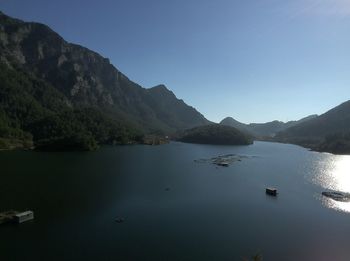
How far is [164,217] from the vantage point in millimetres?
68688

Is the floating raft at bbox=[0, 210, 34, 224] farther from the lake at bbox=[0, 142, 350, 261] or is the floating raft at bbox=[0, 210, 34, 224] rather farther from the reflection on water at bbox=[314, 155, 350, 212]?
the reflection on water at bbox=[314, 155, 350, 212]

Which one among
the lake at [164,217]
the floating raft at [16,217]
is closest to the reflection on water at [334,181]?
the lake at [164,217]

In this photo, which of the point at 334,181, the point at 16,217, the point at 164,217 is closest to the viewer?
the point at 16,217

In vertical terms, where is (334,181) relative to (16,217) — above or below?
above

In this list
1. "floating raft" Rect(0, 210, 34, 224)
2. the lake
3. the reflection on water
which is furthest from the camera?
the reflection on water

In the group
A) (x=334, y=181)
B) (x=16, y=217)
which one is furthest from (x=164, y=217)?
(x=334, y=181)

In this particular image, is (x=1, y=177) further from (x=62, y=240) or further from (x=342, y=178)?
(x=342, y=178)

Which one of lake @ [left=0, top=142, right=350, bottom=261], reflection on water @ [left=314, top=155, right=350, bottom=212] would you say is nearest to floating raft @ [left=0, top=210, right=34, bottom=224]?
lake @ [left=0, top=142, right=350, bottom=261]

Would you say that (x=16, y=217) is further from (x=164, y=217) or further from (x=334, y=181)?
(x=334, y=181)

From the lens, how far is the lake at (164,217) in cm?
5222

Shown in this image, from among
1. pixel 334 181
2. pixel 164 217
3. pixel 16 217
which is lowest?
pixel 164 217

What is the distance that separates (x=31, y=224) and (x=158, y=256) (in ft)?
84.2

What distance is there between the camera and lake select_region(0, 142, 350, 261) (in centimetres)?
5222

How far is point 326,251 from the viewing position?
183 feet
